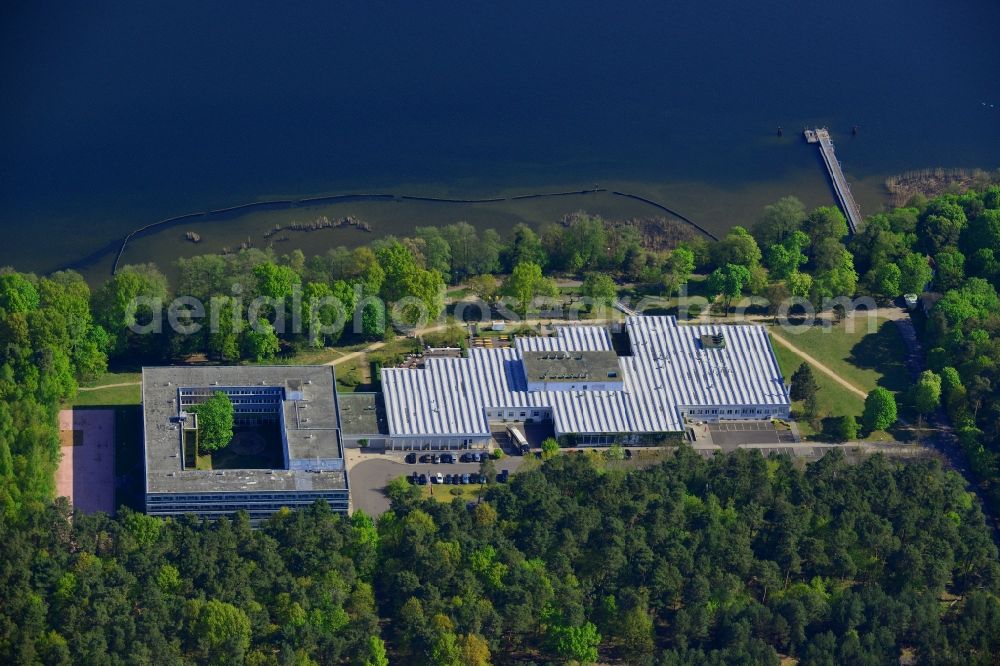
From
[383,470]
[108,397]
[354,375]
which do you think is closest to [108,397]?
[108,397]

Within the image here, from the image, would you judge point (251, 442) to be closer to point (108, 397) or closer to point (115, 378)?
point (108, 397)

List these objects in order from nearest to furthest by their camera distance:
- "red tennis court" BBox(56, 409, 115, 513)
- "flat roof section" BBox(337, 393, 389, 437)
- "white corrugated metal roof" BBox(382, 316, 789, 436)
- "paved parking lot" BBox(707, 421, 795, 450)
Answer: "red tennis court" BBox(56, 409, 115, 513) → "flat roof section" BBox(337, 393, 389, 437) → "white corrugated metal roof" BBox(382, 316, 789, 436) → "paved parking lot" BBox(707, 421, 795, 450)

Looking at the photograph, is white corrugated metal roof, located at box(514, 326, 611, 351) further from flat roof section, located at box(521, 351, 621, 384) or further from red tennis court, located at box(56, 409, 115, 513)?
red tennis court, located at box(56, 409, 115, 513)

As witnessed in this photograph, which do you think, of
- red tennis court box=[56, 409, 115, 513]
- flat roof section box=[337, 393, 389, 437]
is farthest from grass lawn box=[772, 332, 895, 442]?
red tennis court box=[56, 409, 115, 513]

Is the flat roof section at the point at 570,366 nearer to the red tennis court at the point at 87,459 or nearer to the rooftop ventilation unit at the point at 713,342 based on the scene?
the rooftop ventilation unit at the point at 713,342

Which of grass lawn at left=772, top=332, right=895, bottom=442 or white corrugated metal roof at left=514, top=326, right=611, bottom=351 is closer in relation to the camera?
grass lawn at left=772, top=332, right=895, bottom=442

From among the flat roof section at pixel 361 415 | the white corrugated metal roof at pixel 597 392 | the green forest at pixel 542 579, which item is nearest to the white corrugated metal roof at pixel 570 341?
the white corrugated metal roof at pixel 597 392
